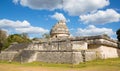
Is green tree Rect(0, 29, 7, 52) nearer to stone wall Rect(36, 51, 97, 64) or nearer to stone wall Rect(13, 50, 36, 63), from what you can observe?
stone wall Rect(13, 50, 36, 63)

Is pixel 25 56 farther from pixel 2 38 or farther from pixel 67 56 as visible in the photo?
pixel 2 38

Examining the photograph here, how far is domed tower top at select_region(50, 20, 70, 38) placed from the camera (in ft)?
130

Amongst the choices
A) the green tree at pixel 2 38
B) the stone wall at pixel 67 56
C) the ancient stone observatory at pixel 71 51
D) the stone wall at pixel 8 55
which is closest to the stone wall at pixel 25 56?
the ancient stone observatory at pixel 71 51

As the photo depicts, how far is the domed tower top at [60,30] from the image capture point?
39500 mm

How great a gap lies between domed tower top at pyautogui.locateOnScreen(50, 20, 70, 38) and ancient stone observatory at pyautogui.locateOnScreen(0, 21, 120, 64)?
6408mm

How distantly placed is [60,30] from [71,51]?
1451 cm

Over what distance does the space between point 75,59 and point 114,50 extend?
12.2 metres

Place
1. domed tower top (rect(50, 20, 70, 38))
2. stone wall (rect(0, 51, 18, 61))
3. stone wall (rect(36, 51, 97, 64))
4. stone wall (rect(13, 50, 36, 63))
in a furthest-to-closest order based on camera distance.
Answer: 1. domed tower top (rect(50, 20, 70, 38))
2. stone wall (rect(0, 51, 18, 61))
3. stone wall (rect(13, 50, 36, 63))
4. stone wall (rect(36, 51, 97, 64))

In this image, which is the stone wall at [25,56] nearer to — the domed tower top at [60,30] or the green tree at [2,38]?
the domed tower top at [60,30]

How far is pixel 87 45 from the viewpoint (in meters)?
30.1

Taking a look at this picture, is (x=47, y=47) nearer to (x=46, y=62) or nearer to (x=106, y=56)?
(x=46, y=62)

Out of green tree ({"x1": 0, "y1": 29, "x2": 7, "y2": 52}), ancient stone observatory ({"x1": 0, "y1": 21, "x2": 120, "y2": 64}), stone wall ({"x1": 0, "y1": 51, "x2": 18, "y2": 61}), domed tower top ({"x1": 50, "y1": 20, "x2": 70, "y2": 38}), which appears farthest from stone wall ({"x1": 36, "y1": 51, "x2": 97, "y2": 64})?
green tree ({"x1": 0, "y1": 29, "x2": 7, "y2": 52})

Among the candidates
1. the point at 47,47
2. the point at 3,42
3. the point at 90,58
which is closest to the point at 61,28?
the point at 47,47

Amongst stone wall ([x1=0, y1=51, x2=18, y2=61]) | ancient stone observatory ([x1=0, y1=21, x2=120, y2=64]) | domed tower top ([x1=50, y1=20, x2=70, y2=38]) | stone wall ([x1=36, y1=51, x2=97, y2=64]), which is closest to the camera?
stone wall ([x1=36, y1=51, x2=97, y2=64])
